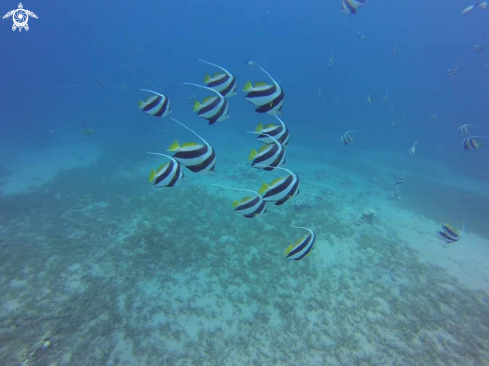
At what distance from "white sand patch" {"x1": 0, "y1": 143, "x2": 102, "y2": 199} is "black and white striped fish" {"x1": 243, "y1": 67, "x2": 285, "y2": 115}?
1154 cm

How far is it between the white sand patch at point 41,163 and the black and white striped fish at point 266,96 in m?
11.5

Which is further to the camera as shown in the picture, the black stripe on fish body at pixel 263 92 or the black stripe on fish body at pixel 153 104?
the black stripe on fish body at pixel 153 104

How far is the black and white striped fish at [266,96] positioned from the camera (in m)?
3.12

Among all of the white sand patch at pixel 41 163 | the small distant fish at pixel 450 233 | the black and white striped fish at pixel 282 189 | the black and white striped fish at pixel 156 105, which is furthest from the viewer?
the white sand patch at pixel 41 163

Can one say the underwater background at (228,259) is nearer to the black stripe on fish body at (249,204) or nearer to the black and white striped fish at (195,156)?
the black stripe on fish body at (249,204)

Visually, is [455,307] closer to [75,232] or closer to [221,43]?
[75,232]

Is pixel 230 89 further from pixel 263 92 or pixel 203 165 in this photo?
pixel 203 165

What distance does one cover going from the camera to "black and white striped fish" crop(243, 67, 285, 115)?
3.12 meters

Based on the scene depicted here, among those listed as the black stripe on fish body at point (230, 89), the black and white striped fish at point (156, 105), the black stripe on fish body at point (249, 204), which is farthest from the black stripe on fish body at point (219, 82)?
the black stripe on fish body at point (249, 204)

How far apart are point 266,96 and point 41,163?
18.9 m

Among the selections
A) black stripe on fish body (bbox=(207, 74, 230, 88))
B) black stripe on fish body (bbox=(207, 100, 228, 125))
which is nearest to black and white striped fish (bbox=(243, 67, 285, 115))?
black stripe on fish body (bbox=(207, 100, 228, 125))

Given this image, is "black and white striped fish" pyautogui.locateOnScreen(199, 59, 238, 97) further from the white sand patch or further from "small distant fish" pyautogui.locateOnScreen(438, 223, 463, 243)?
the white sand patch

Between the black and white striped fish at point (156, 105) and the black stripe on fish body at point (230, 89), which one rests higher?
the black stripe on fish body at point (230, 89)

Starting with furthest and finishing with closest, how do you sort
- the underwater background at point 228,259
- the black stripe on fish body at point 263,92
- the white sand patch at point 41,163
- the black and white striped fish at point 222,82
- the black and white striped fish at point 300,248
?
the white sand patch at point 41,163 → the underwater background at point 228,259 → the black and white striped fish at point 222,82 → the black and white striped fish at point 300,248 → the black stripe on fish body at point 263,92
